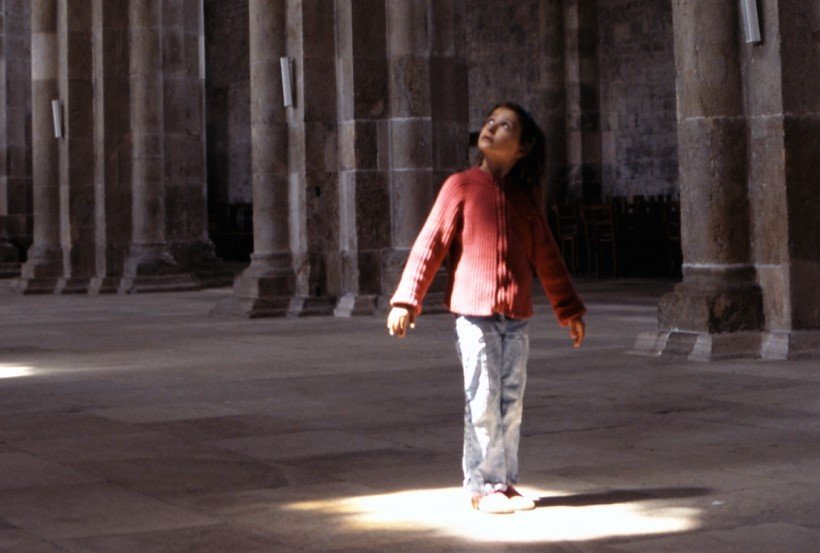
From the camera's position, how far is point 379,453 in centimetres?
620

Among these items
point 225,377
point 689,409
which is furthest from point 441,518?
point 225,377

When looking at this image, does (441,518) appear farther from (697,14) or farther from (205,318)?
(205,318)

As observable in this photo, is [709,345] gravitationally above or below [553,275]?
below

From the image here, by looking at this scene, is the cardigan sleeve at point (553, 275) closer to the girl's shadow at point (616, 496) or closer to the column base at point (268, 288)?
the girl's shadow at point (616, 496)

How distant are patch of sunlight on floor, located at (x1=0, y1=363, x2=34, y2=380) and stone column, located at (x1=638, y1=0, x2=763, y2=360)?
4292 millimetres

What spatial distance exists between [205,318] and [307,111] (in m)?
2.35

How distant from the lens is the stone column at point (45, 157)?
21.8 m

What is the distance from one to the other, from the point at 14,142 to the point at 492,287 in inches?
924

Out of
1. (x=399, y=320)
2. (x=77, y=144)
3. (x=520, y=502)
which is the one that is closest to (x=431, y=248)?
(x=399, y=320)

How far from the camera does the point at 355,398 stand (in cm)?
812

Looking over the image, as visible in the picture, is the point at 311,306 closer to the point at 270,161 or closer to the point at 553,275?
the point at 270,161

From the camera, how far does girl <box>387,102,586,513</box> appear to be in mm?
4930

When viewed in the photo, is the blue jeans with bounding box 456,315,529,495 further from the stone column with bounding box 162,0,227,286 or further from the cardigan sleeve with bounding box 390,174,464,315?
the stone column with bounding box 162,0,227,286

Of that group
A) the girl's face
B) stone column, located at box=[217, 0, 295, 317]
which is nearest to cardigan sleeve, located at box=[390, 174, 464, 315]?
the girl's face
